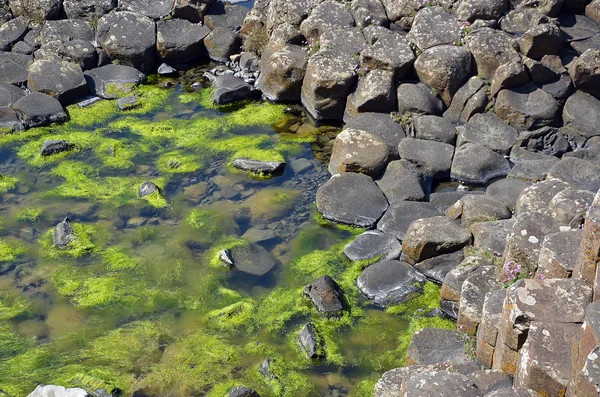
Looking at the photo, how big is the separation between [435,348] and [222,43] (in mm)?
10745

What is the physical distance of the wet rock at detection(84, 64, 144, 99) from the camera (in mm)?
14859

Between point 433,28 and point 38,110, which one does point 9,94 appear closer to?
point 38,110

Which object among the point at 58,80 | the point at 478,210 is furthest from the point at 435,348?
the point at 58,80

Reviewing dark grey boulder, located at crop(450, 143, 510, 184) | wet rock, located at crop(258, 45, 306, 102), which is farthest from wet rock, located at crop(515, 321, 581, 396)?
wet rock, located at crop(258, 45, 306, 102)

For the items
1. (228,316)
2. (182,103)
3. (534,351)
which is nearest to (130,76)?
(182,103)

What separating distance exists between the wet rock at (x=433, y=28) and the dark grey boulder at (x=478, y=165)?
2.71m

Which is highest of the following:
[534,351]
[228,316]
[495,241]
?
[534,351]

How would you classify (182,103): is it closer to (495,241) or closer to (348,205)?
(348,205)

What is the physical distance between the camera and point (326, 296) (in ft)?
29.6

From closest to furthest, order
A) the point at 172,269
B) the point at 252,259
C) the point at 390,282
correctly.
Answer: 1. the point at 390,282
2. the point at 172,269
3. the point at 252,259

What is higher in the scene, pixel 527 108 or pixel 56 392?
pixel 527 108

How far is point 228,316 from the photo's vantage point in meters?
8.98

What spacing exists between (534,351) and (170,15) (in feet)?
43.5

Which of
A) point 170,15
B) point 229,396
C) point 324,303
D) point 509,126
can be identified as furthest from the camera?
point 170,15
